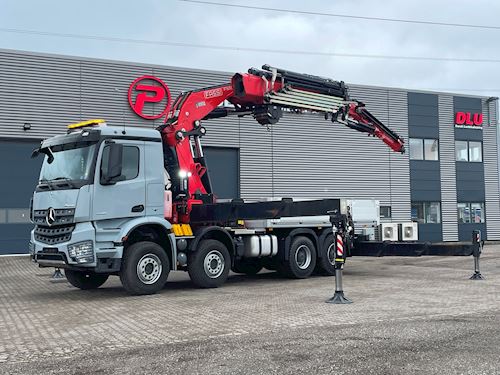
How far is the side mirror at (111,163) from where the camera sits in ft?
36.4

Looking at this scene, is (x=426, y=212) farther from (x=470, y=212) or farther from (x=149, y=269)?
(x=149, y=269)

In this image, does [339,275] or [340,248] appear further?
[340,248]

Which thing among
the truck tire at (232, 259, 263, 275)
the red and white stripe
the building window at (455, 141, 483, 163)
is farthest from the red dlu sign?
the red and white stripe

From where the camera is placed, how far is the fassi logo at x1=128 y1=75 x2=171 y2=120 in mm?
25513

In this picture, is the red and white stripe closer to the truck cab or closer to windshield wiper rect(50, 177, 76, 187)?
the truck cab

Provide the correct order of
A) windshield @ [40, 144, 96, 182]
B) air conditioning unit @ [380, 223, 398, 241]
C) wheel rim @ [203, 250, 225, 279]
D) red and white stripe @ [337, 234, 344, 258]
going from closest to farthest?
red and white stripe @ [337, 234, 344, 258] → windshield @ [40, 144, 96, 182] → wheel rim @ [203, 250, 225, 279] → air conditioning unit @ [380, 223, 398, 241]

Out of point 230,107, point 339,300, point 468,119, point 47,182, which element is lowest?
point 339,300

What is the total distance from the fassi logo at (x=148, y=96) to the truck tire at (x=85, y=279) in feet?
43.7

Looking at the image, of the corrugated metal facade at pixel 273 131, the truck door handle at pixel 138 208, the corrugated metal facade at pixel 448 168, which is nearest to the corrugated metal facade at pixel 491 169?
the corrugated metal facade at pixel 273 131

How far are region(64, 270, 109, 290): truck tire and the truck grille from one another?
1687mm

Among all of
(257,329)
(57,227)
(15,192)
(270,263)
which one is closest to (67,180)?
(57,227)

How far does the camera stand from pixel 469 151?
34.5 metres

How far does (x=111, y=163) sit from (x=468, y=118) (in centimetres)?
2843

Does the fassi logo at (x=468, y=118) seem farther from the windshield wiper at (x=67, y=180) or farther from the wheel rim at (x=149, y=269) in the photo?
the windshield wiper at (x=67, y=180)
